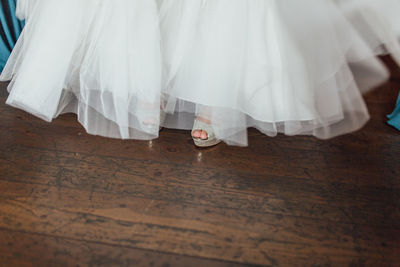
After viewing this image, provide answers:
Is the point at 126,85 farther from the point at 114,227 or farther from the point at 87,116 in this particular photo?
the point at 114,227

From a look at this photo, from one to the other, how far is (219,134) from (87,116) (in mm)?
A: 412

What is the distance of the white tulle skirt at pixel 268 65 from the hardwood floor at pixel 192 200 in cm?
13

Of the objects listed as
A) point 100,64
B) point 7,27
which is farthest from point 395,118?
point 7,27

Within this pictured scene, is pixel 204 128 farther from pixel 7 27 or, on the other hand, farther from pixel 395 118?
pixel 7 27

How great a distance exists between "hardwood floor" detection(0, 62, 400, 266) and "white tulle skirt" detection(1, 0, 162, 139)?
0.10 metres

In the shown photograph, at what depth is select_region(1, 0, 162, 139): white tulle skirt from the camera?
3.44ft

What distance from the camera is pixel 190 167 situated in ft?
3.44

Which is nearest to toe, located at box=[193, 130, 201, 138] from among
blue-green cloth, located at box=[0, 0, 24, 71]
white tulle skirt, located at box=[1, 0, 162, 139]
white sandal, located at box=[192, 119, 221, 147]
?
white sandal, located at box=[192, 119, 221, 147]

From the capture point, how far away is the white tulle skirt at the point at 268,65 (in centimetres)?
101

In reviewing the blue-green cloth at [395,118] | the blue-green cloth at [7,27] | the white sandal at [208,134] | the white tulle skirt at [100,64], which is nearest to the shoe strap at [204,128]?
the white sandal at [208,134]

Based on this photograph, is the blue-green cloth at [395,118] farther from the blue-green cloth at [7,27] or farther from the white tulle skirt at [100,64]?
the blue-green cloth at [7,27]

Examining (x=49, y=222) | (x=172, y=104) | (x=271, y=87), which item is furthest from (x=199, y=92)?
(x=49, y=222)

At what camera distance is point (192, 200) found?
93 cm
